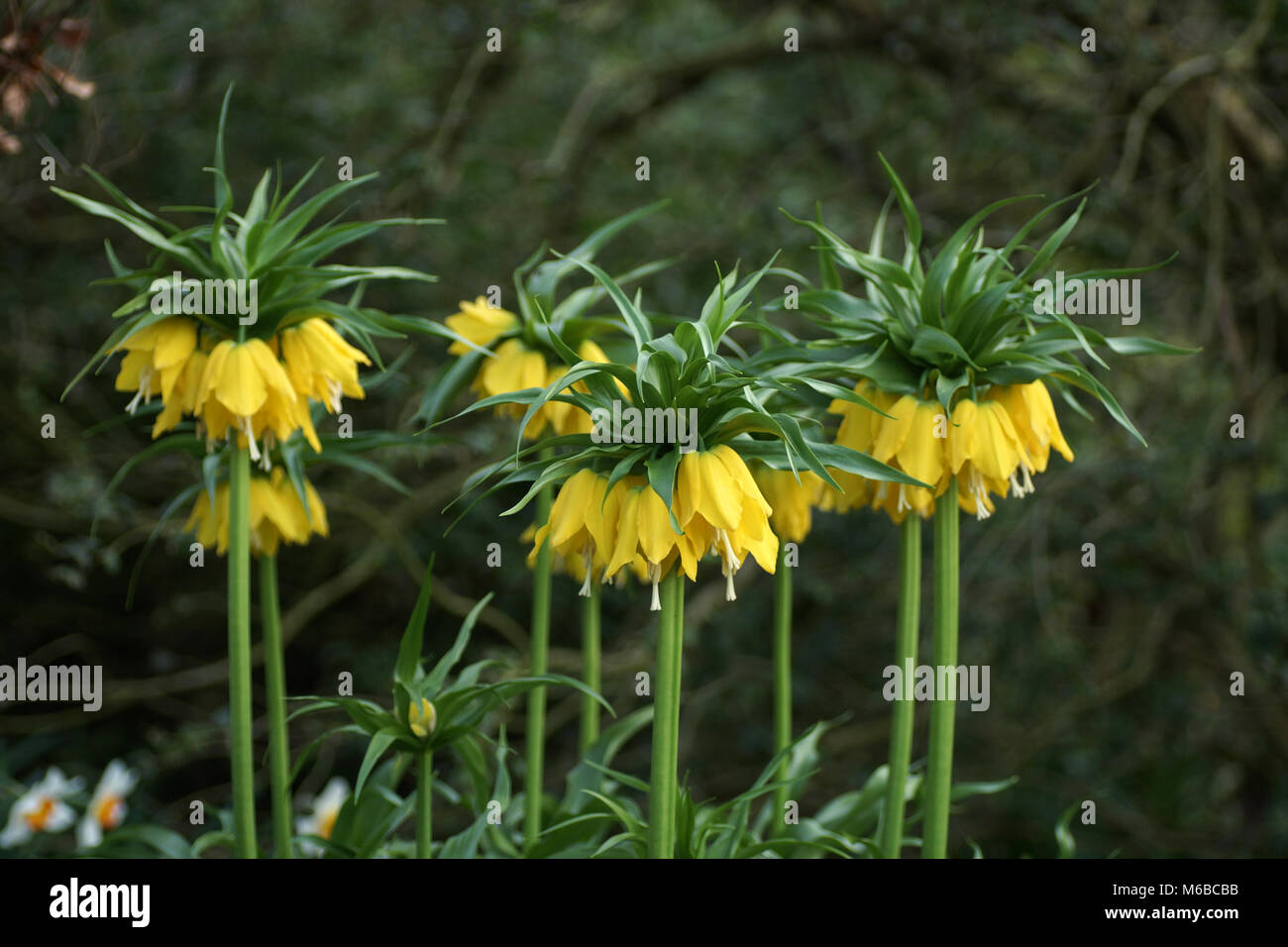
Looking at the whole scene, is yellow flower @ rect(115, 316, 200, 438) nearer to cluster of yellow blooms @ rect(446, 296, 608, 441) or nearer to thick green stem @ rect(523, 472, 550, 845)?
cluster of yellow blooms @ rect(446, 296, 608, 441)

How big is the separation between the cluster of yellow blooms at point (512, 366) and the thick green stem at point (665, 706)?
1.57 ft

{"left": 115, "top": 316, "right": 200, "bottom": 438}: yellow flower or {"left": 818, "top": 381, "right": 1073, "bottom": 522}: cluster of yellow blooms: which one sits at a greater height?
{"left": 115, "top": 316, "right": 200, "bottom": 438}: yellow flower

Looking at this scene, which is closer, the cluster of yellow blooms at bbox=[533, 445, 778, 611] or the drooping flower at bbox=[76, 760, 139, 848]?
the cluster of yellow blooms at bbox=[533, 445, 778, 611]

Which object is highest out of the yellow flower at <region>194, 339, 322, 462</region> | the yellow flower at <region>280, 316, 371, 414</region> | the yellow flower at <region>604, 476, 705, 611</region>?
the yellow flower at <region>280, 316, 371, 414</region>

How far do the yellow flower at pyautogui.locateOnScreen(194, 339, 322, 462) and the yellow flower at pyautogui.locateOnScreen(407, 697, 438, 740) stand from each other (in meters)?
0.42

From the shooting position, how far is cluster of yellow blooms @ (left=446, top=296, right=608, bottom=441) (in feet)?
6.17

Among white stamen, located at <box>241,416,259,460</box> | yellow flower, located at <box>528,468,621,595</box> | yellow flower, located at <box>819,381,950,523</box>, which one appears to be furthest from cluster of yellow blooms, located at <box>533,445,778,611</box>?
white stamen, located at <box>241,416,259,460</box>

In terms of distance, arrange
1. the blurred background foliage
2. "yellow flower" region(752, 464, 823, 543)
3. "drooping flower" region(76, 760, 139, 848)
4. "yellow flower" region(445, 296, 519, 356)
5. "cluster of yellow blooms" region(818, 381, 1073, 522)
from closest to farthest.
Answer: "cluster of yellow blooms" region(818, 381, 1073, 522) < "yellow flower" region(752, 464, 823, 543) < "yellow flower" region(445, 296, 519, 356) < "drooping flower" region(76, 760, 139, 848) < the blurred background foliage

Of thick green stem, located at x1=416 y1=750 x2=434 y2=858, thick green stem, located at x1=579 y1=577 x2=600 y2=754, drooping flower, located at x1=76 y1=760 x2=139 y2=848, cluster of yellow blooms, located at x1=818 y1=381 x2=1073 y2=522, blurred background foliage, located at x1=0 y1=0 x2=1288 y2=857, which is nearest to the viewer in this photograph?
cluster of yellow blooms, located at x1=818 y1=381 x2=1073 y2=522

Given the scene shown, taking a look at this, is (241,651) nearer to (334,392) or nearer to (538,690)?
(334,392)

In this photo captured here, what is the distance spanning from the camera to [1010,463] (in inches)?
62.6

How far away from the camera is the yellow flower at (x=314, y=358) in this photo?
1.70m

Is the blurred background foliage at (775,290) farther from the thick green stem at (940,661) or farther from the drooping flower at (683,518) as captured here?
the drooping flower at (683,518)
